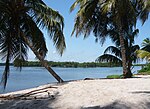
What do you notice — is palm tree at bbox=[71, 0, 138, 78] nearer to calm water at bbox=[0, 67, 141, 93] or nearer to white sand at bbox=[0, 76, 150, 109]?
calm water at bbox=[0, 67, 141, 93]

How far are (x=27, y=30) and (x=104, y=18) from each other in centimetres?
817

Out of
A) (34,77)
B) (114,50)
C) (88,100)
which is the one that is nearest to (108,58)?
(114,50)

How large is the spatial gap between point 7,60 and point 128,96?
7.39 m

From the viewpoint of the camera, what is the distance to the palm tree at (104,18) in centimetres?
1862

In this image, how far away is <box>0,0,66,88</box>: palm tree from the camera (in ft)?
49.4

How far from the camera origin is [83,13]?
19859mm

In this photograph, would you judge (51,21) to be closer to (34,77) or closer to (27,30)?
(27,30)

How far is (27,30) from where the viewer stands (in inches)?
617

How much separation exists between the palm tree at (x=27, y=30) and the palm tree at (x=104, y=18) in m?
4.37

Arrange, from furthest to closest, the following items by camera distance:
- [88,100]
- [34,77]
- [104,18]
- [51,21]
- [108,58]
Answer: [34,77], [108,58], [104,18], [51,21], [88,100]

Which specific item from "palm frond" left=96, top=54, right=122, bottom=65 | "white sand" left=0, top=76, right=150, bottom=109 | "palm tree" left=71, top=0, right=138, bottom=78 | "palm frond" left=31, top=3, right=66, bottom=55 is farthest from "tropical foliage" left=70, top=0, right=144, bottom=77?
"white sand" left=0, top=76, right=150, bottom=109

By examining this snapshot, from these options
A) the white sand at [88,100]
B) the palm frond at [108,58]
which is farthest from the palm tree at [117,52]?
the white sand at [88,100]

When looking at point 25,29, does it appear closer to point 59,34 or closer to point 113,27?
point 59,34

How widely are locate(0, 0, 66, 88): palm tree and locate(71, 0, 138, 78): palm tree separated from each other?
437 cm
